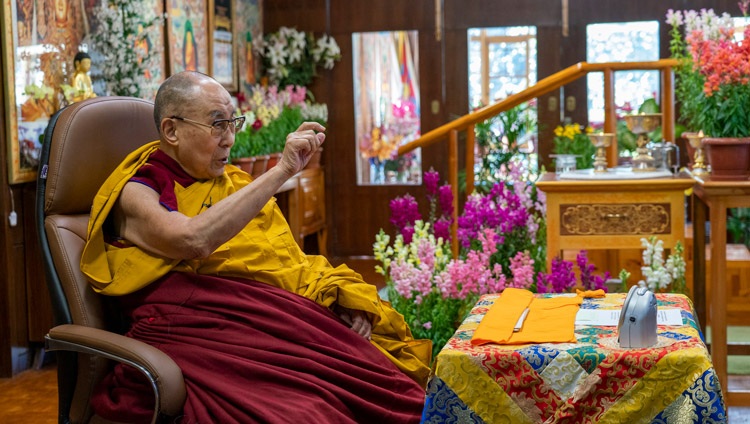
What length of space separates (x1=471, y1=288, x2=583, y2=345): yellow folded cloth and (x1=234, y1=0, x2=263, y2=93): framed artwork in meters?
4.91

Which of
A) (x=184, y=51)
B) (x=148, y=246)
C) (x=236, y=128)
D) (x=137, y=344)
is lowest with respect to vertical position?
(x=137, y=344)

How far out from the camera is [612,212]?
3.85m

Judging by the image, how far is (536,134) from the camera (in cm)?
733

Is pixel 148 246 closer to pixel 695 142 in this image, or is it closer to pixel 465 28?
pixel 695 142

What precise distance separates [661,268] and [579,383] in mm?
1668

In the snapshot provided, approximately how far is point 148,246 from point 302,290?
0.41 metres

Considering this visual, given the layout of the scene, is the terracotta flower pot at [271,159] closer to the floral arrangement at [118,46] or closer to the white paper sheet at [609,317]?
the floral arrangement at [118,46]

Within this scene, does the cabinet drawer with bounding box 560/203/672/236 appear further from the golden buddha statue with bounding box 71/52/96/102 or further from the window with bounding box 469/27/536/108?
the window with bounding box 469/27/536/108

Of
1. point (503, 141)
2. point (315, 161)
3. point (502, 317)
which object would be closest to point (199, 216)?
point (502, 317)

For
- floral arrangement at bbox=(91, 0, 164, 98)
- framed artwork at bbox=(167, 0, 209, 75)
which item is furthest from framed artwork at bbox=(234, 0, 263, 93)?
floral arrangement at bbox=(91, 0, 164, 98)

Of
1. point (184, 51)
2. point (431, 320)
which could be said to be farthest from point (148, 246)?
point (184, 51)

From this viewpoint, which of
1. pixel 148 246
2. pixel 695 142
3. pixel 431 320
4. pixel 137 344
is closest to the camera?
pixel 137 344

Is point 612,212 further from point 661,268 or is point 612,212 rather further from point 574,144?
point 574,144

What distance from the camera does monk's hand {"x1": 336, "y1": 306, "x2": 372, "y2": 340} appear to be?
255 centimetres
